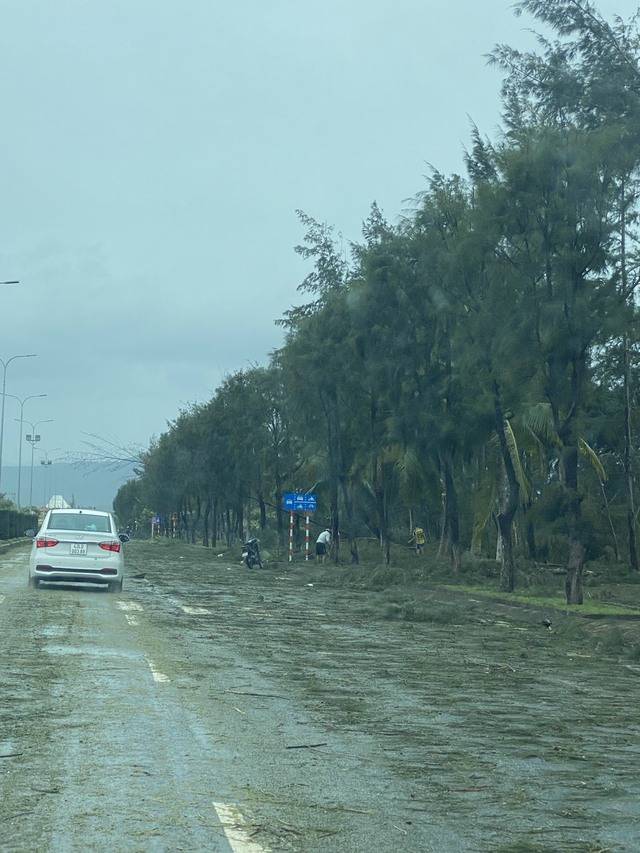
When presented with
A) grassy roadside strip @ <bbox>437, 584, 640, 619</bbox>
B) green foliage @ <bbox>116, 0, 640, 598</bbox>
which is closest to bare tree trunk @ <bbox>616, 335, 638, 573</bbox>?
green foliage @ <bbox>116, 0, 640, 598</bbox>

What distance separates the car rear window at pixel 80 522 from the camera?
92.1 feet

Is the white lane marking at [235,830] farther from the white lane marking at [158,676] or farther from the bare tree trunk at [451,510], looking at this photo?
the bare tree trunk at [451,510]

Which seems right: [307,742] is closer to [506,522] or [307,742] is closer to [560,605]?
[560,605]

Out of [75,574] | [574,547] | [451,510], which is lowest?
[75,574]

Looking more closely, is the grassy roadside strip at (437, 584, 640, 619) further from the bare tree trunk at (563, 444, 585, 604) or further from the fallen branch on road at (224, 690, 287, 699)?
the fallen branch on road at (224, 690, 287, 699)

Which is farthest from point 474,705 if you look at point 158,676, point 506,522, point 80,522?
point 506,522

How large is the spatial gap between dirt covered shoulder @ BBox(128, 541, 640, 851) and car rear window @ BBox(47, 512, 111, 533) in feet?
8.66

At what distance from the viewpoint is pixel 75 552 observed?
2786 centimetres

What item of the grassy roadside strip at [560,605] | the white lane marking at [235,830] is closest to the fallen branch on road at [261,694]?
the white lane marking at [235,830]

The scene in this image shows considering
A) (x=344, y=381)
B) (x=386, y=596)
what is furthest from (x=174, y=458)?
(x=386, y=596)

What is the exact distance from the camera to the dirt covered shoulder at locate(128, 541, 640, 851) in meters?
7.61

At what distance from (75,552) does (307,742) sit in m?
18.8

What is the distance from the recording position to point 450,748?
9.80 metres

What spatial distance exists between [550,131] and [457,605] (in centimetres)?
1090
